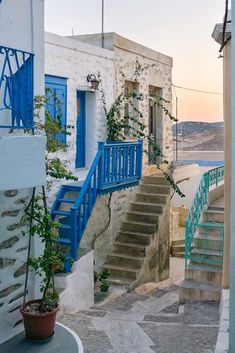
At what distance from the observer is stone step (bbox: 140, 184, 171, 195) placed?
491 inches

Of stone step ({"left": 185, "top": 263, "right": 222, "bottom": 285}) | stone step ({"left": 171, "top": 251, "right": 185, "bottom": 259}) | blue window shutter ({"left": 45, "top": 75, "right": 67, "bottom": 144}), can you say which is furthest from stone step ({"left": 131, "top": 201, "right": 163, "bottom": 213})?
stone step ({"left": 171, "top": 251, "right": 185, "bottom": 259})

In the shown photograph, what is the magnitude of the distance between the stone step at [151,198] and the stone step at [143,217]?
44 cm

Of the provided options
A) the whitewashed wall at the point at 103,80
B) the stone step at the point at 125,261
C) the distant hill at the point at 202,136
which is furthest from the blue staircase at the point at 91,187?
the distant hill at the point at 202,136

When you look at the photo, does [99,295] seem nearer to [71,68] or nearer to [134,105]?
[71,68]

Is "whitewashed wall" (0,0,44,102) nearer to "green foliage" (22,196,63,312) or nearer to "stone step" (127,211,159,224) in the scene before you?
"green foliage" (22,196,63,312)

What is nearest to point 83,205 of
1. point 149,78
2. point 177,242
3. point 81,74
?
point 81,74

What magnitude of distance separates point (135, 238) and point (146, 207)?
1015 millimetres

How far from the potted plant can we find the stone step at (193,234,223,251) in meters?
4.04

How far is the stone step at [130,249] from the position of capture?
1131 centimetres

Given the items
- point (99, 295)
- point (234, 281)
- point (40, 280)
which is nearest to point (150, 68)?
point (99, 295)

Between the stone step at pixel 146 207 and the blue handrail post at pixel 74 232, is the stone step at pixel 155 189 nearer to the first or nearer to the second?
the stone step at pixel 146 207

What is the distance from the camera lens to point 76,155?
10.6 m

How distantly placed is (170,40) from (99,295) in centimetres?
857

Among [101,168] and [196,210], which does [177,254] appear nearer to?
[196,210]
